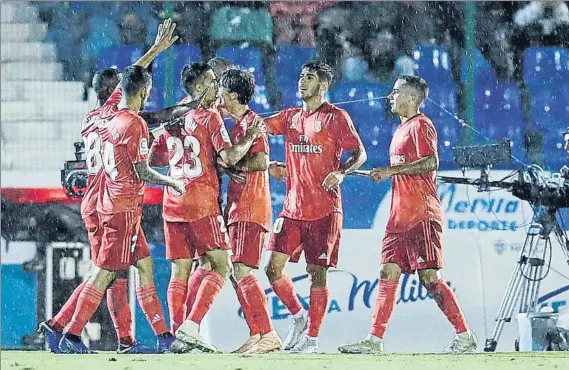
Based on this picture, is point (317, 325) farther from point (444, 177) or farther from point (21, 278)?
point (21, 278)

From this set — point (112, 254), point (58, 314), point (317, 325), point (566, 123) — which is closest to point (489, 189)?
point (566, 123)

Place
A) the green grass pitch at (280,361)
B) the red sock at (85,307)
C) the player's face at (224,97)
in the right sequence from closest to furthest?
the green grass pitch at (280,361) < the red sock at (85,307) < the player's face at (224,97)

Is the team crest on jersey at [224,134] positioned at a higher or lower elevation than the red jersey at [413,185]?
higher

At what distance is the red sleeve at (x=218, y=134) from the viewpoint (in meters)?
4.02

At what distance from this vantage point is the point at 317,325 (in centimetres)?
401

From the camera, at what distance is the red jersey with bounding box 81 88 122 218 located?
158 inches

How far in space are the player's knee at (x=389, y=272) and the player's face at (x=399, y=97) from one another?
0.71m

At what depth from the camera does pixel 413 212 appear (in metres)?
4.01

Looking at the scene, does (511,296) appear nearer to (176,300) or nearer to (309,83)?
(309,83)

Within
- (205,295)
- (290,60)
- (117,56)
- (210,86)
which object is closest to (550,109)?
(290,60)

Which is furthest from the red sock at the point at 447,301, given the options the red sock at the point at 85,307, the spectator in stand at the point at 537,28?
the red sock at the point at 85,307

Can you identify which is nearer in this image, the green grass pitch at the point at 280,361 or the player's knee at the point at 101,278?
the green grass pitch at the point at 280,361

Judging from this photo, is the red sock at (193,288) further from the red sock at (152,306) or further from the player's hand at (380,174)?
the player's hand at (380,174)

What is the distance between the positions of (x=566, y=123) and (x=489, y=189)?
18.2 inches
